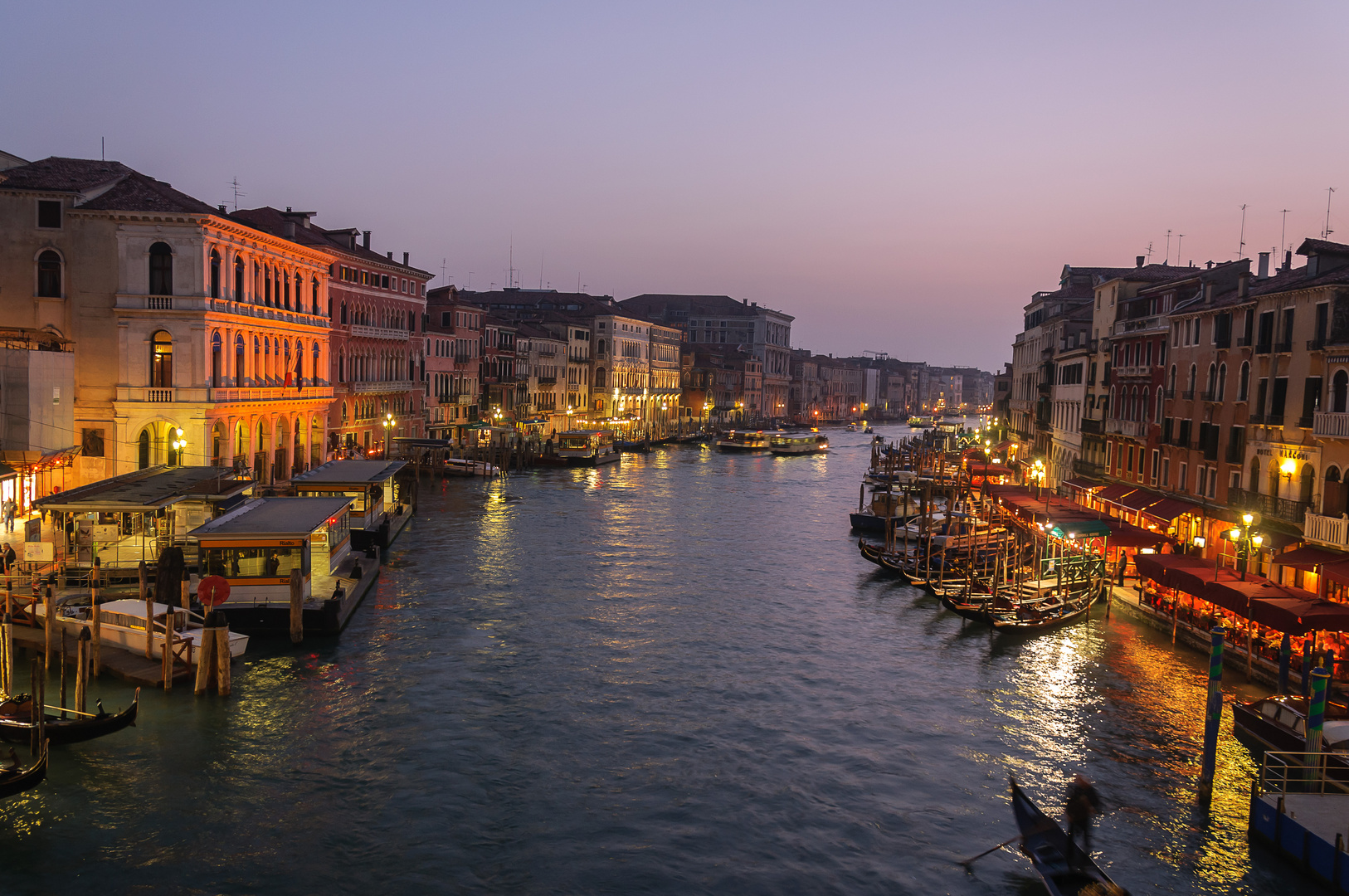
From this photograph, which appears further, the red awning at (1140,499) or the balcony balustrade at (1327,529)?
the red awning at (1140,499)

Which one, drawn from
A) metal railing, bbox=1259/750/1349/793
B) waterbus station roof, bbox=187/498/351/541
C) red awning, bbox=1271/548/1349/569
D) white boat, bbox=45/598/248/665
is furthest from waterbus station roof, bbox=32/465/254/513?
red awning, bbox=1271/548/1349/569

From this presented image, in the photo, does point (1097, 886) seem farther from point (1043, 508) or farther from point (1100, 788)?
point (1043, 508)

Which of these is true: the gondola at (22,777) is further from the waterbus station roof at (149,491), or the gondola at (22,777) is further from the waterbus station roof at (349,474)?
the waterbus station roof at (349,474)

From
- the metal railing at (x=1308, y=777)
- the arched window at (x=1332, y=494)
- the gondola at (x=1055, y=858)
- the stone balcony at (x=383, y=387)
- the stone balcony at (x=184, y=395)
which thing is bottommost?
the gondola at (x=1055, y=858)

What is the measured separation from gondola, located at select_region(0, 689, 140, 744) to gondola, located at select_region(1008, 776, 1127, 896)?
11.3 metres

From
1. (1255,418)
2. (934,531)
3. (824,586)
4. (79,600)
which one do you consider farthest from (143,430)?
(1255,418)

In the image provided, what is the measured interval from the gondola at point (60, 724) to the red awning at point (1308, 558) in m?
19.5

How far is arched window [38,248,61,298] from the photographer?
95.5ft

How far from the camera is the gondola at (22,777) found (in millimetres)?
11922

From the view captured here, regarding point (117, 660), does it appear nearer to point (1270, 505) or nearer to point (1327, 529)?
point (1327, 529)

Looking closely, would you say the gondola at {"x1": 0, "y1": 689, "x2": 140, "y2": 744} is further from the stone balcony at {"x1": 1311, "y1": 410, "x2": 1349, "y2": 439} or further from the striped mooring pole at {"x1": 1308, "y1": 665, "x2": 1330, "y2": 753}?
the stone balcony at {"x1": 1311, "y1": 410, "x2": 1349, "y2": 439}

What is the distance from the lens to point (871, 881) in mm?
11656

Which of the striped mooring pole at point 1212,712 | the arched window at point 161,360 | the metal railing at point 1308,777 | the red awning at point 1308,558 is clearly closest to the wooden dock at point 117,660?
the arched window at point 161,360

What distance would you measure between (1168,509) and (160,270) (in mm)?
28888
